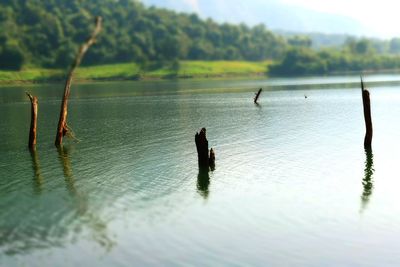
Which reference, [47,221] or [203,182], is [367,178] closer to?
[203,182]

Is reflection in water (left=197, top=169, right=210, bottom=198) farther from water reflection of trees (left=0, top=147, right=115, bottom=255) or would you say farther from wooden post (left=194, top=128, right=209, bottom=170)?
water reflection of trees (left=0, top=147, right=115, bottom=255)

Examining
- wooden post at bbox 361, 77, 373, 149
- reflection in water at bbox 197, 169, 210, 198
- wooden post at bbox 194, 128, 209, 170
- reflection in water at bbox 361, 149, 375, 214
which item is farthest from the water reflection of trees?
wooden post at bbox 361, 77, 373, 149

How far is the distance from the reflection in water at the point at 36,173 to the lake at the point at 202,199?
12cm

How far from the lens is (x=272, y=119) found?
76250mm

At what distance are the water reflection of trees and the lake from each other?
0.07m

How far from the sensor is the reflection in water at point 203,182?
33781 mm

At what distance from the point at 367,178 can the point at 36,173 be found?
25447 mm

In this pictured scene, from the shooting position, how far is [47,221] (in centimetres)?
2794

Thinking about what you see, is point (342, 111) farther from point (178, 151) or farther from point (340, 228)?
point (340, 228)

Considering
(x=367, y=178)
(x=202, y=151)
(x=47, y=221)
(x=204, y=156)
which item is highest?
(x=202, y=151)

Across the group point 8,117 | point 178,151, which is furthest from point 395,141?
point 8,117


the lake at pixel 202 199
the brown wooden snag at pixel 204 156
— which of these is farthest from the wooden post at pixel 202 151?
the lake at pixel 202 199

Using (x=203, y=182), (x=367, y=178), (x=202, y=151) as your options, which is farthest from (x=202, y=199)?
(x=367, y=178)

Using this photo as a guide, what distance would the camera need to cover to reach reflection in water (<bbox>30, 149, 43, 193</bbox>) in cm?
3591
